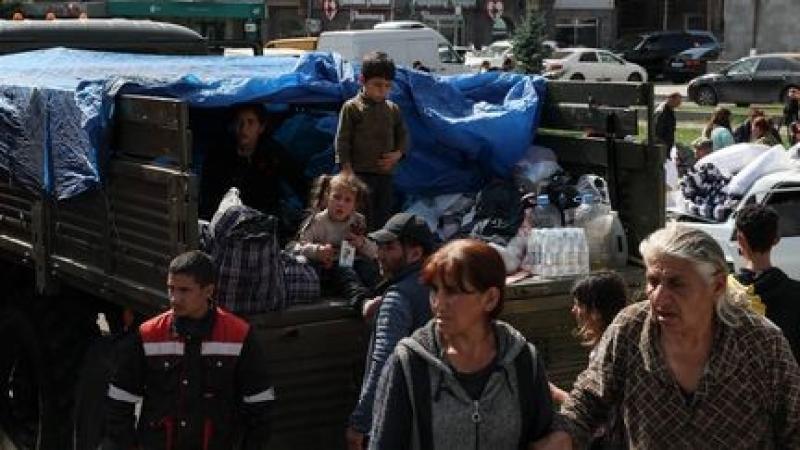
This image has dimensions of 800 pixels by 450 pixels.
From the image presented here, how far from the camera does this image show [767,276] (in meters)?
5.00

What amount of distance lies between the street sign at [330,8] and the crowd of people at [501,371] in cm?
4860

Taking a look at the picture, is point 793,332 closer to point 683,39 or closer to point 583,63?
point 583,63

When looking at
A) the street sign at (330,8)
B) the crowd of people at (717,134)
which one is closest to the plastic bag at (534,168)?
the crowd of people at (717,134)

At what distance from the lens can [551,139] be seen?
762cm

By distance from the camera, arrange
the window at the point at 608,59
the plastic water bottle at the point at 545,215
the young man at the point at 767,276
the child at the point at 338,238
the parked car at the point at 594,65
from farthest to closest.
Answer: the window at the point at 608,59 < the parked car at the point at 594,65 < the plastic water bottle at the point at 545,215 < the child at the point at 338,238 < the young man at the point at 767,276

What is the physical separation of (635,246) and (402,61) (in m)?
25.9

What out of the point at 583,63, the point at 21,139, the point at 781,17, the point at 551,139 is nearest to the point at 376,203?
the point at 551,139

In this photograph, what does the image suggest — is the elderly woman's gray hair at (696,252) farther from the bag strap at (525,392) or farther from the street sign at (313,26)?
the street sign at (313,26)

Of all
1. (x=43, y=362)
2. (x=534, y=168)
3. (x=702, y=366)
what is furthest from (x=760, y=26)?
(x=702, y=366)

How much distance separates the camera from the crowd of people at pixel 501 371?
3.32 metres

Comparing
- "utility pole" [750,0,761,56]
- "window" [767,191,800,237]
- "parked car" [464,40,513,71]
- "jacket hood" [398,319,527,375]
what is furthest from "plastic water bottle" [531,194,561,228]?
"utility pole" [750,0,761,56]

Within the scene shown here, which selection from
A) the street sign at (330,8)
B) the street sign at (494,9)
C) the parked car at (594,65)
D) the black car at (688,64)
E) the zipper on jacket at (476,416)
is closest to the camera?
the zipper on jacket at (476,416)

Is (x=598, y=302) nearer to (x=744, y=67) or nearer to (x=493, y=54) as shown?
(x=744, y=67)

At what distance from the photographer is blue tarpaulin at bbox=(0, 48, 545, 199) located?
6.21 metres
